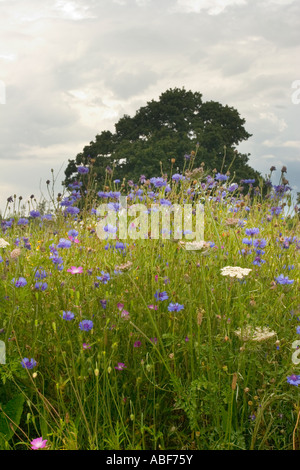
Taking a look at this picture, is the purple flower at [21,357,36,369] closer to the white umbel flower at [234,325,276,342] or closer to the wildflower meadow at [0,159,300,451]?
the wildflower meadow at [0,159,300,451]

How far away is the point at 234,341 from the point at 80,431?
93 cm

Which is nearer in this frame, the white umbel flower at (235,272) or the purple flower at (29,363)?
the white umbel flower at (235,272)

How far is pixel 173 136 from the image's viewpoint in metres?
19.7

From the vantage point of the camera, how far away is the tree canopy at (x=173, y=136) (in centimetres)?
1847

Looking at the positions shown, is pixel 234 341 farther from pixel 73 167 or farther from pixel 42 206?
pixel 73 167

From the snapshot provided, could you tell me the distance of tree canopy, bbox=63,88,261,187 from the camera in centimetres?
1847

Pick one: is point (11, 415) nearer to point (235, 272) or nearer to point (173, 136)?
point (235, 272)

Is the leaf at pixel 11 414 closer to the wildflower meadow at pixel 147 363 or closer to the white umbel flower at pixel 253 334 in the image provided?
the wildflower meadow at pixel 147 363
